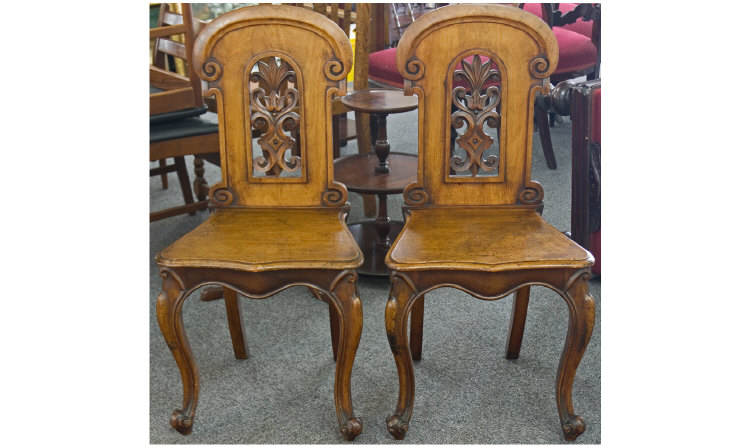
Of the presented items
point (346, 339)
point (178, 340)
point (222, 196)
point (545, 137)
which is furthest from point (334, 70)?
point (545, 137)

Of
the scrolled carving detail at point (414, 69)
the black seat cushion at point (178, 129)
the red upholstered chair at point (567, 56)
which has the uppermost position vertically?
the red upholstered chair at point (567, 56)

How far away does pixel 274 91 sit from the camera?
6.47ft

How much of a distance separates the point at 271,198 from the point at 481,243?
620 mm

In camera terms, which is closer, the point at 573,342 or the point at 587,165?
the point at 573,342

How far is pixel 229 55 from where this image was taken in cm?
193

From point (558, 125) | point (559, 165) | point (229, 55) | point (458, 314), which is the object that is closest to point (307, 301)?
point (458, 314)

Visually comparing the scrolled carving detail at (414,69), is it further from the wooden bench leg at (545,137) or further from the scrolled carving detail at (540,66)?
the wooden bench leg at (545,137)

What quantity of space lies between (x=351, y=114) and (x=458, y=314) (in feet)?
7.88

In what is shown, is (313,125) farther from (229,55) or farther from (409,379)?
(409,379)

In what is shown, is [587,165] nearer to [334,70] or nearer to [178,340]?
[334,70]

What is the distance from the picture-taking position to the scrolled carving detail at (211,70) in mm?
1911

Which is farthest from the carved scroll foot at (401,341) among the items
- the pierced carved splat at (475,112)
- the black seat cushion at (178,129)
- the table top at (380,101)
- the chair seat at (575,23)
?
the chair seat at (575,23)

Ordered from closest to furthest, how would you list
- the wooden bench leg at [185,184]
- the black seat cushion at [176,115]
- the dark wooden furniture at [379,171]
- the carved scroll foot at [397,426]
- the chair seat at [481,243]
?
the chair seat at [481,243]
the carved scroll foot at [397,426]
the dark wooden furniture at [379,171]
the black seat cushion at [176,115]
the wooden bench leg at [185,184]

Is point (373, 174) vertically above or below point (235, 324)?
above
